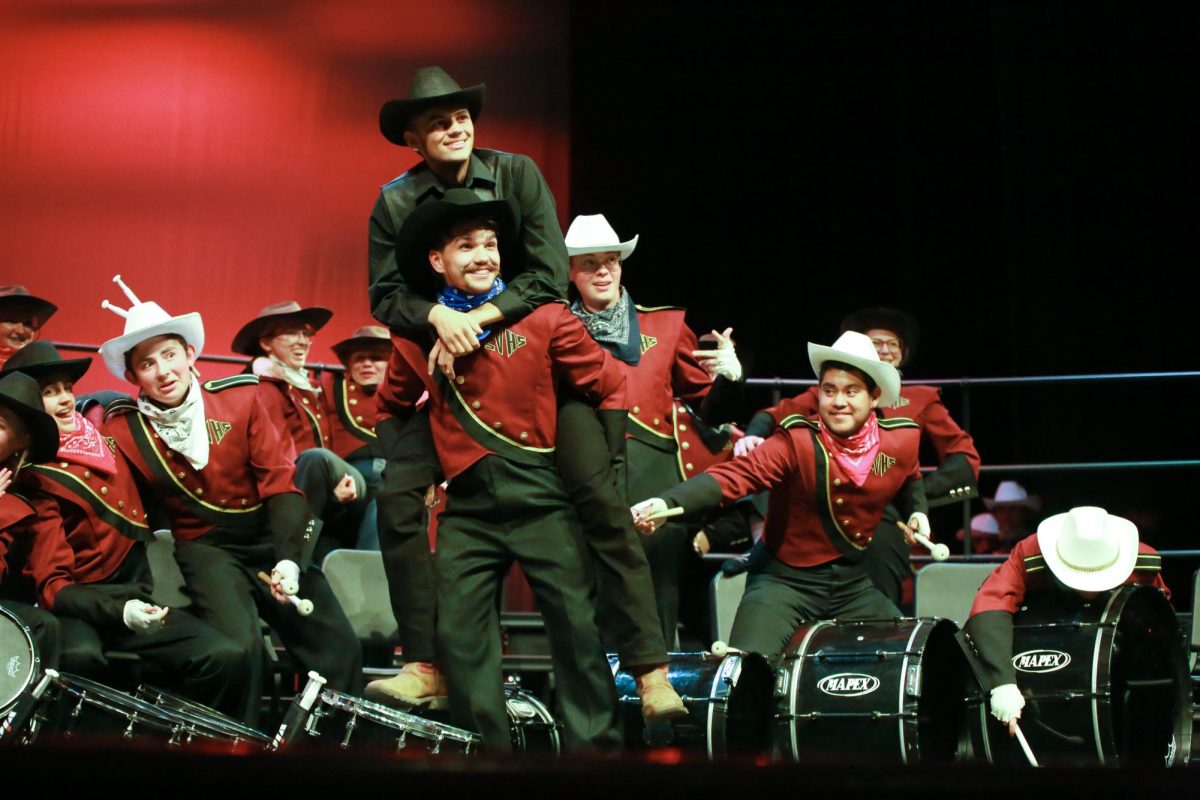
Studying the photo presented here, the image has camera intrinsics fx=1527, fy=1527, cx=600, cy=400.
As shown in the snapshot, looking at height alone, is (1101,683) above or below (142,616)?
below

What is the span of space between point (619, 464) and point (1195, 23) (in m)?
5.66

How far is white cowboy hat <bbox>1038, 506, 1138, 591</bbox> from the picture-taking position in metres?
4.89

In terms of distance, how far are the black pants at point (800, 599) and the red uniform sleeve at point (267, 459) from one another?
167cm

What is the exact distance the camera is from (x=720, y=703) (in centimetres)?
445

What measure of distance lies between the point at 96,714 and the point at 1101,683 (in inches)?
115

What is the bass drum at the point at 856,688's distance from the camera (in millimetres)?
4492

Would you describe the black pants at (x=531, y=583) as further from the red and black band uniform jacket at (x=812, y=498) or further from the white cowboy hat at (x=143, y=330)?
the white cowboy hat at (x=143, y=330)

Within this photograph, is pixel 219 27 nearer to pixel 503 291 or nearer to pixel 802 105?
pixel 802 105

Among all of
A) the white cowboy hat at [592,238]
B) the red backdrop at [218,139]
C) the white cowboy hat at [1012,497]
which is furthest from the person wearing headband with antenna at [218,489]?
the white cowboy hat at [1012,497]

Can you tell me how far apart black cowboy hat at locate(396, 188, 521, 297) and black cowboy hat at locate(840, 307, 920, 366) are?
2828mm

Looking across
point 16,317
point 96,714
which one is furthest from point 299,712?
point 16,317

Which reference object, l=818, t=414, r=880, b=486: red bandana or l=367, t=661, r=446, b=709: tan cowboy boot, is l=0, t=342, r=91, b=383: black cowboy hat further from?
l=818, t=414, r=880, b=486: red bandana

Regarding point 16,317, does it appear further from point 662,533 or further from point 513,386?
point 513,386

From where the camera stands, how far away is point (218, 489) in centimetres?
544
